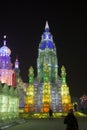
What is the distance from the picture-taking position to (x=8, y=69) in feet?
366

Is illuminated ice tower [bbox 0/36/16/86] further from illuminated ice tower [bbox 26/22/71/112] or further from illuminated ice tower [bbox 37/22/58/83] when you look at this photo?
illuminated ice tower [bbox 37/22/58/83]

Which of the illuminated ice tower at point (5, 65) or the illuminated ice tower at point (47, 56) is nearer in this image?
the illuminated ice tower at point (5, 65)

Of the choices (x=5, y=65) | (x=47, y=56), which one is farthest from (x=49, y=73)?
(x=5, y=65)

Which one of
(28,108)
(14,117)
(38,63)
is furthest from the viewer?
(38,63)

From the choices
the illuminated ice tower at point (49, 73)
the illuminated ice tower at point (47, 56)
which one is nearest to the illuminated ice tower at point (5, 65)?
the illuminated ice tower at point (49, 73)

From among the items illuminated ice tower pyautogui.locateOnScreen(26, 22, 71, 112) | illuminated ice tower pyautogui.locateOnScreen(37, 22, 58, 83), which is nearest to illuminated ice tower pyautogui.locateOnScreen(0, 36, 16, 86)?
illuminated ice tower pyautogui.locateOnScreen(26, 22, 71, 112)

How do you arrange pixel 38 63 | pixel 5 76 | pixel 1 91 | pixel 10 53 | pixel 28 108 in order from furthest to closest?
pixel 38 63 < pixel 10 53 < pixel 5 76 < pixel 28 108 < pixel 1 91

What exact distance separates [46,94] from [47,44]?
148 feet

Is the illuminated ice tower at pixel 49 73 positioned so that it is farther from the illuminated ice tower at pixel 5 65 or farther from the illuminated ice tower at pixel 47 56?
the illuminated ice tower at pixel 5 65

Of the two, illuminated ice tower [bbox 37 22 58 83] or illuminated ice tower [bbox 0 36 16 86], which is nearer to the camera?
illuminated ice tower [bbox 0 36 16 86]

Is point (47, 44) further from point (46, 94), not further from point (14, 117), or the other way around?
point (14, 117)

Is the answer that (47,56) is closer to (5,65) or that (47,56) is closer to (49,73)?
(49,73)

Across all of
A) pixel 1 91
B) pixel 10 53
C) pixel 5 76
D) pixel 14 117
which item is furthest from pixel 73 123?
pixel 10 53

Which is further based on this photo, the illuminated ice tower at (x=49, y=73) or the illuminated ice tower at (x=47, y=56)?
the illuminated ice tower at (x=47, y=56)
